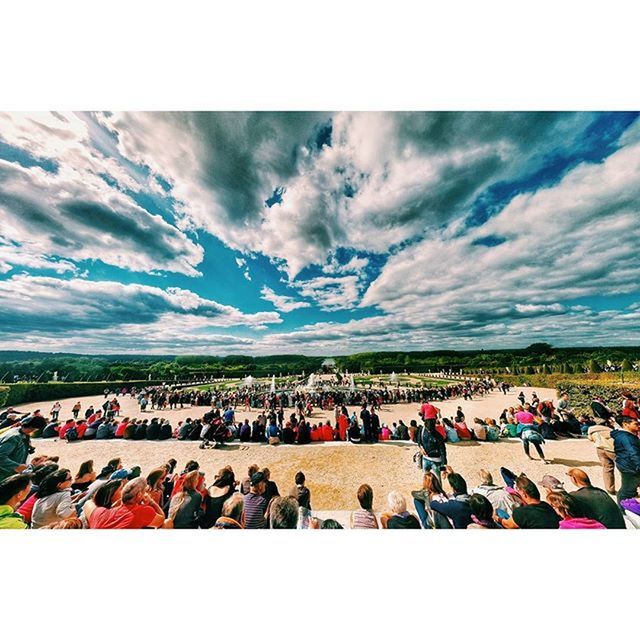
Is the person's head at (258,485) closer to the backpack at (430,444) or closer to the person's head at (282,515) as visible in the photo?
the person's head at (282,515)

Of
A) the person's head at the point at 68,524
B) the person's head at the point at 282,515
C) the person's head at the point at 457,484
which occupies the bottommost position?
the person's head at the point at 68,524

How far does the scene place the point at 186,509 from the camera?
134 inches

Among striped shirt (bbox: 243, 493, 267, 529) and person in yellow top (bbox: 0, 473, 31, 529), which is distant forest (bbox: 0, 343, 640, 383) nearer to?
person in yellow top (bbox: 0, 473, 31, 529)

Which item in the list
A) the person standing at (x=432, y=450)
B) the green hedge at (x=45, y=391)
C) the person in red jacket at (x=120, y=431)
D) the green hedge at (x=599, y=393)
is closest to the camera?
the person standing at (x=432, y=450)

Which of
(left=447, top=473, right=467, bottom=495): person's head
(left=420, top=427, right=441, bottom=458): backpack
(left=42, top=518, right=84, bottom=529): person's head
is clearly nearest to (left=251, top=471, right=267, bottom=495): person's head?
(left=42, top=518, right=84, bottom=529): person's head

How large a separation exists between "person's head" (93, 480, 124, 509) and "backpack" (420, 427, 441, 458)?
5896mm

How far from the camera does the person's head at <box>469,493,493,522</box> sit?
3.34 metres

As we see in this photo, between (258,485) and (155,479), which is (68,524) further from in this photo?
(258,485)

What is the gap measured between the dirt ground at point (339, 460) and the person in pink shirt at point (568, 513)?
1805 mm

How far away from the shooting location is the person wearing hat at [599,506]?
10.9 ft

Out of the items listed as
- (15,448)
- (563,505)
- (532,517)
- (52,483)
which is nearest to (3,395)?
(15,448)

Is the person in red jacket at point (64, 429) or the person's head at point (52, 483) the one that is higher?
the person's head at point (52, 483)

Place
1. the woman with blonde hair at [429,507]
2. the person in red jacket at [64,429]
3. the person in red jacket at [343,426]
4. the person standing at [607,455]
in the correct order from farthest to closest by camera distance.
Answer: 1. the person in red jacket at [64,429]
2. the person in red jacket at [343,426]
3. the person standing at [607,455]
4. the woman with blonde hair at [429,507]

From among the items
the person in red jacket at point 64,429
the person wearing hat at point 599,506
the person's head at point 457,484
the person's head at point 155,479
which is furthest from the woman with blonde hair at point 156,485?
the person wearing hat at point 599,506
